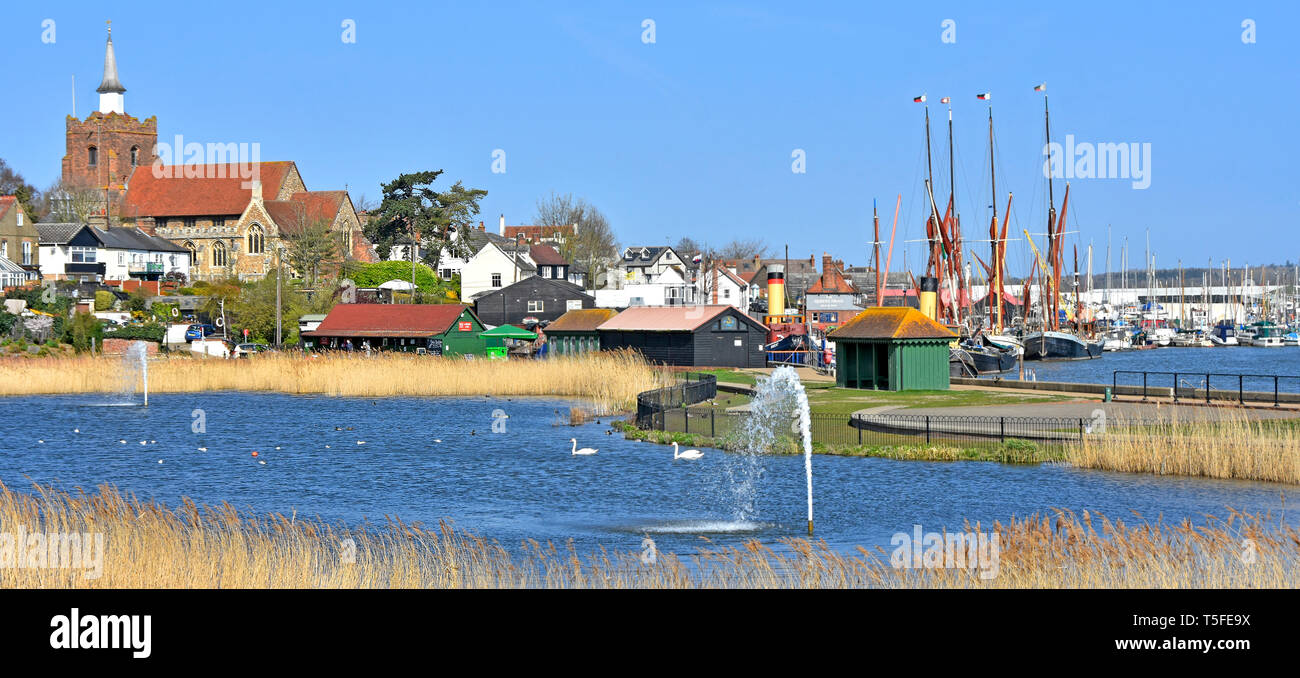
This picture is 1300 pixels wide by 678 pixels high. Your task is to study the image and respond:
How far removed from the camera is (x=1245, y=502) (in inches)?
1057

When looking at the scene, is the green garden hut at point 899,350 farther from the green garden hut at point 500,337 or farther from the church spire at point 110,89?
the church spire at point 110,89

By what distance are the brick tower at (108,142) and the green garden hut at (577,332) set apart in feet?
282

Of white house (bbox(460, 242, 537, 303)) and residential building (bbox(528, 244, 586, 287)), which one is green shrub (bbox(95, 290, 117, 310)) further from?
residential building (bbox(528, 244, 586, 287))

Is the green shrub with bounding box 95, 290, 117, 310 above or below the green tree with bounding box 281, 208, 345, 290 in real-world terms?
below

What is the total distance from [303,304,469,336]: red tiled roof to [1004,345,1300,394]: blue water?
38456 millimetres

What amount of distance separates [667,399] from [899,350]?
973cm

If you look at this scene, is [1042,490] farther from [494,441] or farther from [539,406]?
[539,406]

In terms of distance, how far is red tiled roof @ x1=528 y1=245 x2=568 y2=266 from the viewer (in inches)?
4941

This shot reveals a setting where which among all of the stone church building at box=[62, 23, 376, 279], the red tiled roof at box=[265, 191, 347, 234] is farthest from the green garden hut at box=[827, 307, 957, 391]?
the red tiled roof at box=[265, 191, 347, 234]

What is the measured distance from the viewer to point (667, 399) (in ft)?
157

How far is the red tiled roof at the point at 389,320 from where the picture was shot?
86.9 metres

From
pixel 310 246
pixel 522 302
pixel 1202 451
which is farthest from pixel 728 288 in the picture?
pixel 1202 451
